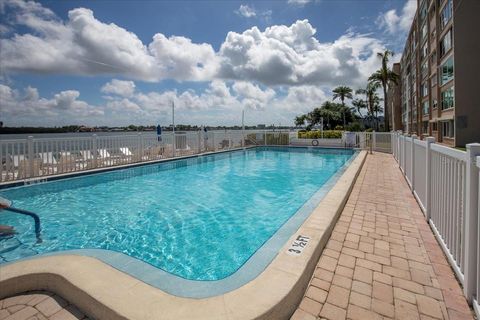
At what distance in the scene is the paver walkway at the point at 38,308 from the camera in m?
1.92

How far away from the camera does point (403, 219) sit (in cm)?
387

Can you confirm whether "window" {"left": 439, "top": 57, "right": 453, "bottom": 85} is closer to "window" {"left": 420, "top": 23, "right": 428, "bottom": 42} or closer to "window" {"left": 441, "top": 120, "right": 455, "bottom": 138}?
"window" {"left": 441, "top": 120, "right": 455, "bottom": 138}

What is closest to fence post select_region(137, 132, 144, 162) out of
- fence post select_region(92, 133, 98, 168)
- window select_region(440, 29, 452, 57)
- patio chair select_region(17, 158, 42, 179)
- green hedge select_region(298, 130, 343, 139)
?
fence post select_region(92, 133, 98, 168)

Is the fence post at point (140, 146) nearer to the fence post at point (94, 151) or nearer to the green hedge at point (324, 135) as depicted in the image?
the fence post at point (94, 151)

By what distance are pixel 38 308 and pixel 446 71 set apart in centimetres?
2712

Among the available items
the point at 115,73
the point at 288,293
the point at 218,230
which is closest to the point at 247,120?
the point at 115,73

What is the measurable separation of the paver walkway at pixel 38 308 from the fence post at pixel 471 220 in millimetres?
2880

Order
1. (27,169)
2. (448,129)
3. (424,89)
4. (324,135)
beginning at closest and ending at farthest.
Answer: (27,169) → (324,135) → (448,129) → (424,89)

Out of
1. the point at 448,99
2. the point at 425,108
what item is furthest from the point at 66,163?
the point at 425,108

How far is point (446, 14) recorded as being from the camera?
65.1 feet

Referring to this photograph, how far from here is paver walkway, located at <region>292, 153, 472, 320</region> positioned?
6.29ft

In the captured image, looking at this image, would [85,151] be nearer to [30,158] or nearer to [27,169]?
[30,158]

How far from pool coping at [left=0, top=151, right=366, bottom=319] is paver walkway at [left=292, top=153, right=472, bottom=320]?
Result: 0.65ft

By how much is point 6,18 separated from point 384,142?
60.0 ft
